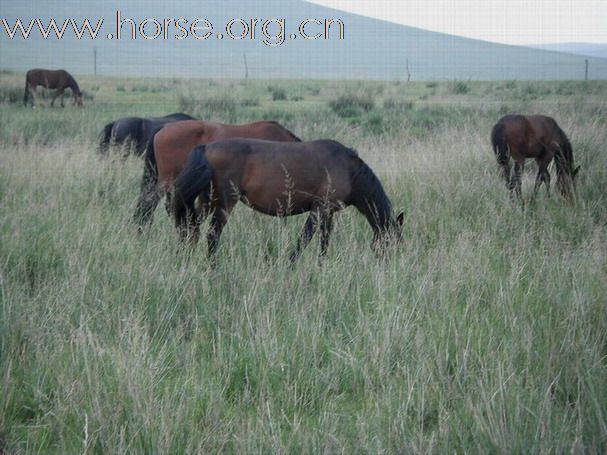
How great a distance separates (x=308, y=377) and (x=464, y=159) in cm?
681

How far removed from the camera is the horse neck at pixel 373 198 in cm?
574

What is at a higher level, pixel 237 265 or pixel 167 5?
pixel 167 5

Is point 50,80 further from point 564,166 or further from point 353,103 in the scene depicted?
point 564,166

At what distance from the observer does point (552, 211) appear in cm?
711

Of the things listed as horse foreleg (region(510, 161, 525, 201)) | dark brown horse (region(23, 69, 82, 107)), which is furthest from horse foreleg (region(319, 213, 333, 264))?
dark brown horse (region(23, 69, 82, 107))

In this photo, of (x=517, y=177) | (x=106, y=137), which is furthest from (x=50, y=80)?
(x=517, y=177)

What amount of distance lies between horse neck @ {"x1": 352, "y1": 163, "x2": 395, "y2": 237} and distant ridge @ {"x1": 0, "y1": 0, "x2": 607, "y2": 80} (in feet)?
265

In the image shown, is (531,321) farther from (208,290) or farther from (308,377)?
(208,290)

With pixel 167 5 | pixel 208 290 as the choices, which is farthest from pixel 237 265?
pixel 167 5

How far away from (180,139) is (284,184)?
2268 millimetres

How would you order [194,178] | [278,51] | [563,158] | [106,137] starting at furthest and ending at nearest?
[278,51] → [106,137] → [563,158] → [194,178]

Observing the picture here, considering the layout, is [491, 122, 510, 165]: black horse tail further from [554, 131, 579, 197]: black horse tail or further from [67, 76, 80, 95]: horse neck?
[67, 76, 80, 95]: horse neck

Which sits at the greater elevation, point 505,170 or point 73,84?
point 73,84

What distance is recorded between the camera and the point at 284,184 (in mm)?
5582
